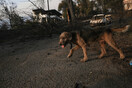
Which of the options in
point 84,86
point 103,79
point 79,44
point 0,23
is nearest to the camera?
point 84,86

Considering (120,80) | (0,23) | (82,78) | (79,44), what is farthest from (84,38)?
(0,23)

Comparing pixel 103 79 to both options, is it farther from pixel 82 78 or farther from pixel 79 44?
pixel 79 44

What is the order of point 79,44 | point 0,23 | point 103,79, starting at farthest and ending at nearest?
point 0,23 → point 79,44 → point 103,79

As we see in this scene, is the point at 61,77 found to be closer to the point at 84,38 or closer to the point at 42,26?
the point at 84,38

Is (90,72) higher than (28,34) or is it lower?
lower

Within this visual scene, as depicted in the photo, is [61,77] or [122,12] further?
[122,12]

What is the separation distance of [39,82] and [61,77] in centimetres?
52

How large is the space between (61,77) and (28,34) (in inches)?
323

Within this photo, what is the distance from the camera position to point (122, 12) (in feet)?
31.7

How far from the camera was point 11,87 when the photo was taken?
7.00ft

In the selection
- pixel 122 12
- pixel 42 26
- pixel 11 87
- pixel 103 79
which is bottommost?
pixel 11 87

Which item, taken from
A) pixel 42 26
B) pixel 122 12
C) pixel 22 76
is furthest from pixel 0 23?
pixel 122 12

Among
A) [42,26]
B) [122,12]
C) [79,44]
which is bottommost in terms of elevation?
[79,44]

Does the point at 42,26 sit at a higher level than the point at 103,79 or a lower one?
higher
